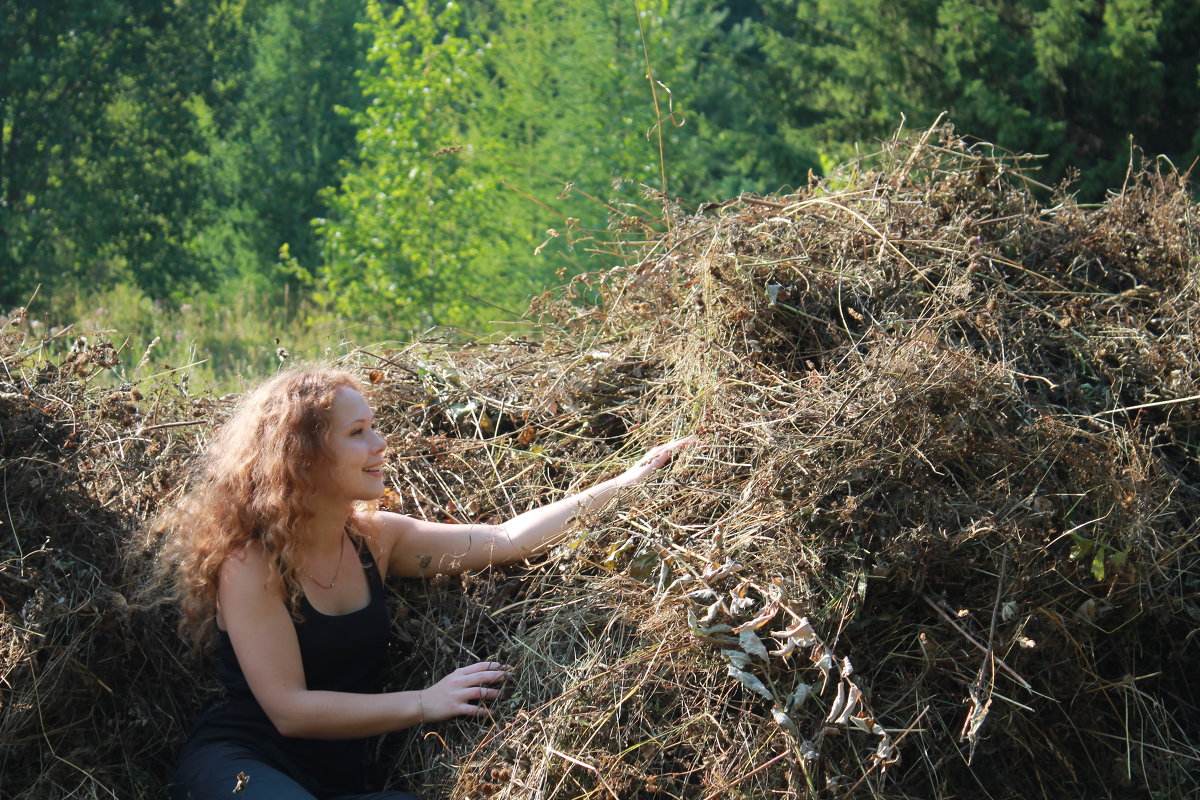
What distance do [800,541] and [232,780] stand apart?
4.75ft

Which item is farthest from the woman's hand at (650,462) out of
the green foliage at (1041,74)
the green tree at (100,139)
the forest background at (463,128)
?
the green tree at (100,139)

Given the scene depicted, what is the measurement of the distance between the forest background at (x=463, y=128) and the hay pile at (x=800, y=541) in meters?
4.69

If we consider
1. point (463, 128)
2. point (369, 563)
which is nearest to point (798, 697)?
point (369, 563)

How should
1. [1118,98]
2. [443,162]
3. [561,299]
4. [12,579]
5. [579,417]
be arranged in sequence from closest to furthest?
[12,579] → [579,417] → [561,299] → [1118,98] → [443,162]

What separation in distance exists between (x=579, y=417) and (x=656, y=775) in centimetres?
132

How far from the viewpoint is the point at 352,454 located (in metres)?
2.77

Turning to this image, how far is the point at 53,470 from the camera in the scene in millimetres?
3080

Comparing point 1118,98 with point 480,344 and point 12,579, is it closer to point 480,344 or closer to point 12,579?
point 480,344

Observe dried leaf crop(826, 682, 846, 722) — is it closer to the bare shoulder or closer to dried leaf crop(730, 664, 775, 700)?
dried leaf crop(730, 664, 775, 700)

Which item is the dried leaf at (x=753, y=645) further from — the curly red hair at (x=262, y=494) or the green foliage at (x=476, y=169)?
the green foliage at (x=476, y=169)

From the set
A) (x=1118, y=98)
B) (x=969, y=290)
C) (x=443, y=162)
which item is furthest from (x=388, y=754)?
(x=1118, y=98)

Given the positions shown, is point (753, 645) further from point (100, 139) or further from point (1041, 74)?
point (100, 139)

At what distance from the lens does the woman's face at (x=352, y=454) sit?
109 inches

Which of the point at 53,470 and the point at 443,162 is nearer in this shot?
the point at 53,470
